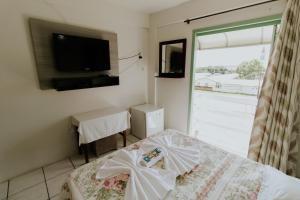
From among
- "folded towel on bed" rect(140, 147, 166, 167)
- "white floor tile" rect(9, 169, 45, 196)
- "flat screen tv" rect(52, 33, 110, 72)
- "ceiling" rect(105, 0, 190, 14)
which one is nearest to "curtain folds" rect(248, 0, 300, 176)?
"folded towel on bed" rect(140, 147, 166, 167)

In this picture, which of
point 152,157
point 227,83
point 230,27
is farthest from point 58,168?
point 227,83

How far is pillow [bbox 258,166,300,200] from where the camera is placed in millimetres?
896

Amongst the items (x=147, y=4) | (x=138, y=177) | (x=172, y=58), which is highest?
(x=147, y=4)

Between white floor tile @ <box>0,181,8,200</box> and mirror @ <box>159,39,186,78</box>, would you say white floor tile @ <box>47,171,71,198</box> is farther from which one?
mirror @ <box>159,39,186,78</box>

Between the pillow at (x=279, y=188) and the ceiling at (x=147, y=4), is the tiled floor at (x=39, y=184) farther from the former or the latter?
the ceiling at (x=147, y=4)

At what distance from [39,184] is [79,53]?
177 centimetres

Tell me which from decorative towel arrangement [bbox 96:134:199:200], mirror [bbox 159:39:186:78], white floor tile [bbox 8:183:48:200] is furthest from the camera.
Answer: mirror [bbox 159:39:186:78]

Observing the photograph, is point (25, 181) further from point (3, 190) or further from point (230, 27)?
point (230, 27)

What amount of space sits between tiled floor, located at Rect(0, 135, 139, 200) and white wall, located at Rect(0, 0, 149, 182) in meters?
0.11

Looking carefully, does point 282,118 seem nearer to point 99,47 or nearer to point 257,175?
point 257,175

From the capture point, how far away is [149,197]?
961 mm

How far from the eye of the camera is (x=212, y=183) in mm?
1111

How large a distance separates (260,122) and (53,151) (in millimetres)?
2826

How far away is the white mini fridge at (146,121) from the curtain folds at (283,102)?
160cm
